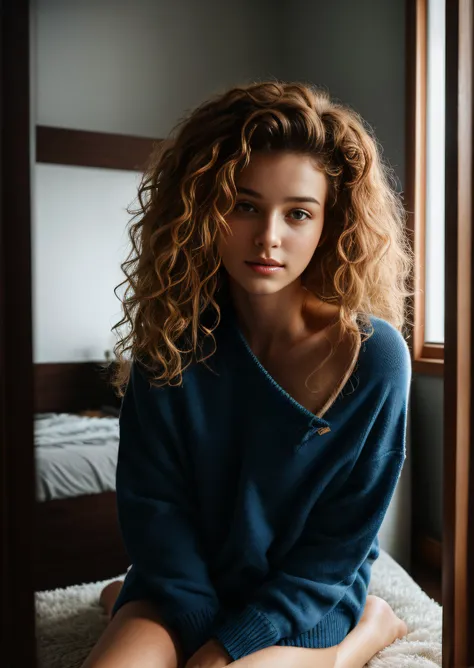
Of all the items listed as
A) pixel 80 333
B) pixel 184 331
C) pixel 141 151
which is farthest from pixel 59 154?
pixel 184 331

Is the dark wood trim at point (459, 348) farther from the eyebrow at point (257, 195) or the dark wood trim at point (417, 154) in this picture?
the dark wood trim at point (417, 154)

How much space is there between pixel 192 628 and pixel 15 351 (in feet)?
1.34

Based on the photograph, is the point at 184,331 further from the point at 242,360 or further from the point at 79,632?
the point at 79,632

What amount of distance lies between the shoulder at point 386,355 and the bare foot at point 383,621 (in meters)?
0.35

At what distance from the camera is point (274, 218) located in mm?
708

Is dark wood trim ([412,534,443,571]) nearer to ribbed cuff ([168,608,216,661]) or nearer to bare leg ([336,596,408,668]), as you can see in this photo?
bare leg ([336,596,408,668])

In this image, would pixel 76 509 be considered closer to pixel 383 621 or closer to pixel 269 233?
pixel 383 621

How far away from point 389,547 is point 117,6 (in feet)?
7.47

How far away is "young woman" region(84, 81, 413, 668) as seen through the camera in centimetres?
73


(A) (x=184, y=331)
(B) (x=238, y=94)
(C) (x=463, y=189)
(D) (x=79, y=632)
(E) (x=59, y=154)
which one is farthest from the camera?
(E) (x=59, y=154)

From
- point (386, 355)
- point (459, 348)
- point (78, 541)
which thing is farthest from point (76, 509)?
point (459, 348)

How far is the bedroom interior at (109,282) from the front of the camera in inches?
19.9

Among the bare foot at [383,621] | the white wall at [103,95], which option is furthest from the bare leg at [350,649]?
the white wall at [103,95]

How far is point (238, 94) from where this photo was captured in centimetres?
75
